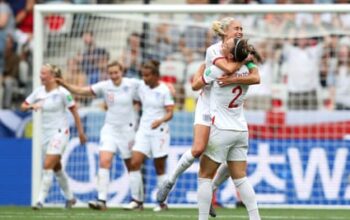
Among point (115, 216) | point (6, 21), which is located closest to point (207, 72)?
point (115, 216)

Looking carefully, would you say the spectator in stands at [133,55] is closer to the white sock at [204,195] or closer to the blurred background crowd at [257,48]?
the blurred background crowd at [257,48]

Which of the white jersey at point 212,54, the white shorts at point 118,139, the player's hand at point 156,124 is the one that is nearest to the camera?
the white jersey at point 212,54

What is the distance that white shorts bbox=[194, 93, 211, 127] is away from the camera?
39.7ft

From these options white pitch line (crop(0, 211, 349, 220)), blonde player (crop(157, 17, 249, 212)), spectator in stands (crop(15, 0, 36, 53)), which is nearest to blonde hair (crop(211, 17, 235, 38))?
blonde player (crop(157, 17, 249, 212))

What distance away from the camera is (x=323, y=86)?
19047mm

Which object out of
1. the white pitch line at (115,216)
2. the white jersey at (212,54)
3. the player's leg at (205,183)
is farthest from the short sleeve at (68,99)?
the player's leg at (205,183)

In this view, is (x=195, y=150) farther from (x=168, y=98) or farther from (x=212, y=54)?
(x=168, y=98)

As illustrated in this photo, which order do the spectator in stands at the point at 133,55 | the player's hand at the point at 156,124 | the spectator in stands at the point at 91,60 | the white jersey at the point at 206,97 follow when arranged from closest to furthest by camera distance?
the white jersey at the point at 206,97 < the player's hand at the point at 156,124 < the spectator in stands at the point at 91,60 < the spectator in stands at the point at 133,55

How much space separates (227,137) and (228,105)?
0.33 metres

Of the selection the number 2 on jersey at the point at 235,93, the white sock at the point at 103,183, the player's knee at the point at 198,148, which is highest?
the number 2 on jersey at the point at 235,93

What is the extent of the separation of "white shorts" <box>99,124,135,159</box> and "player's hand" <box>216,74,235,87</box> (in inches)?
221

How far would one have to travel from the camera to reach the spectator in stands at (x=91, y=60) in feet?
61.3

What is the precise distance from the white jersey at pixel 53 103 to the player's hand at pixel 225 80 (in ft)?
18.6

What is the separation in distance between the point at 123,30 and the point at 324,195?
14.4 feet
